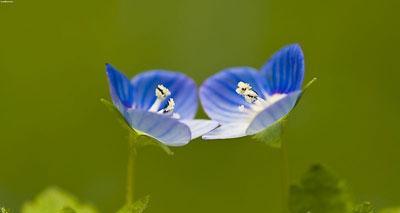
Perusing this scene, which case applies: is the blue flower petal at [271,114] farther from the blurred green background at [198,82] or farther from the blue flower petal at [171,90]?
the blurred green background at [198,82]

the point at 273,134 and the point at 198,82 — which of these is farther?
the point at 198,82

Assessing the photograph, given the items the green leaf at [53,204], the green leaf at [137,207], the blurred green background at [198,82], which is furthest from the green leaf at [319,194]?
the blurred green background at [198,82]

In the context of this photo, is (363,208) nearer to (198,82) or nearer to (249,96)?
(249,96)

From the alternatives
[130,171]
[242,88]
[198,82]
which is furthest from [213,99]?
[198,82]

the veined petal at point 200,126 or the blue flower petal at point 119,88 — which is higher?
the blue flower petal at point 119,88

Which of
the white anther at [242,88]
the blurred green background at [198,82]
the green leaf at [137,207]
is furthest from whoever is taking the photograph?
the blurred green background at [198,82]

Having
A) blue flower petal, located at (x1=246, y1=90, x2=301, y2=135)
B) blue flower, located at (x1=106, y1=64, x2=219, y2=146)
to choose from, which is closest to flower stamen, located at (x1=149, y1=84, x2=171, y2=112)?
blue flower, located at (x1=106, y1=64, x2=219, y2=146)

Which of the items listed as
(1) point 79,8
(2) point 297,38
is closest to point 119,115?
(2) point 297,38

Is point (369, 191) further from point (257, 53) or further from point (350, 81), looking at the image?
point (257, 53)
